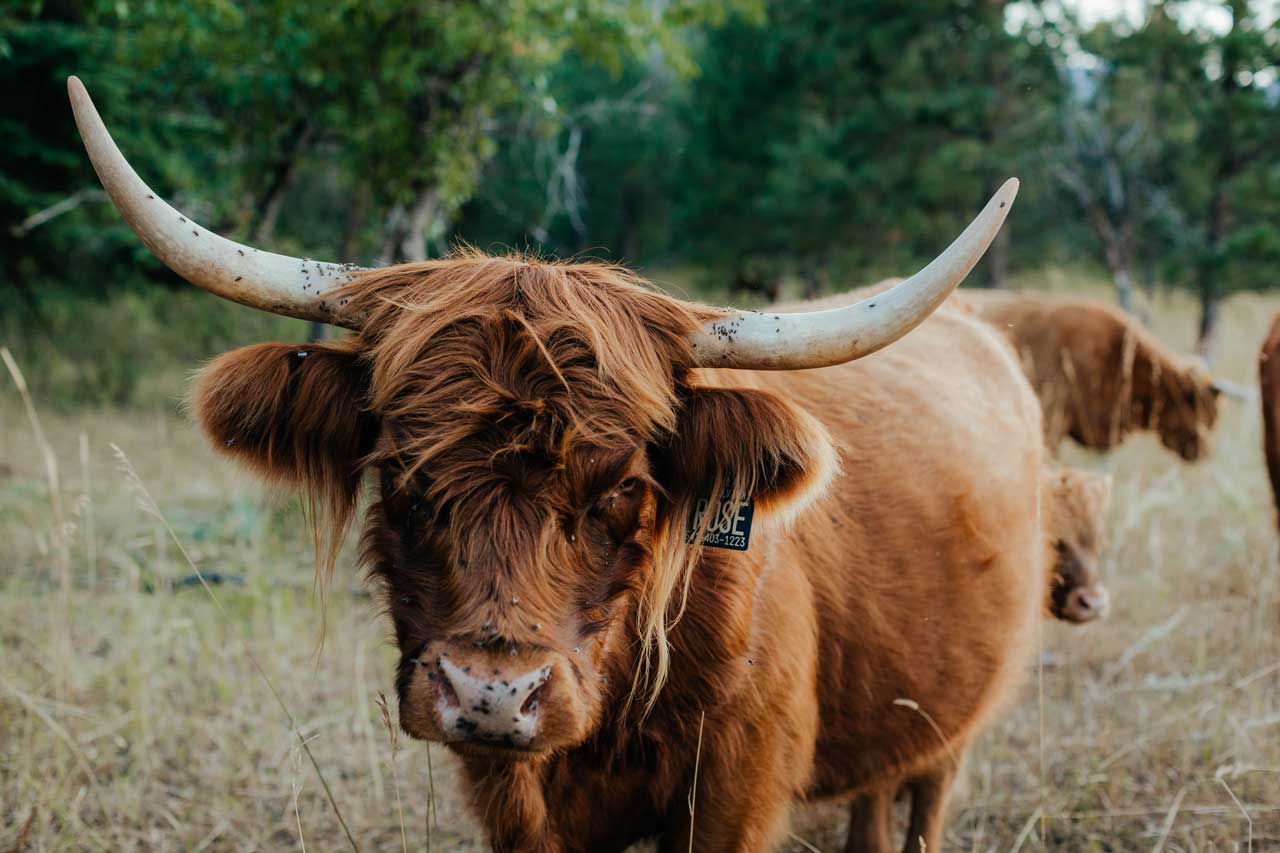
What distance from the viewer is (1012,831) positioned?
372 centimetres

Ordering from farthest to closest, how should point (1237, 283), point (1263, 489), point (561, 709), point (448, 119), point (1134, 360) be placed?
point (1237, 283), point (1134, 360), point (1263, 489), point (448, 119), point (561, 709)

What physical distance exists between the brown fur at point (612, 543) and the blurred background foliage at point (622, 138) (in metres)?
0.97

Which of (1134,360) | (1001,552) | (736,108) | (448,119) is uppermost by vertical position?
(736,108)

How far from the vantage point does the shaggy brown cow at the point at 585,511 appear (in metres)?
1.91

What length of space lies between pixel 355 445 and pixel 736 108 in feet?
79.3

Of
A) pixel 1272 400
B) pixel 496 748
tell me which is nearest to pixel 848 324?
pixel 496 748

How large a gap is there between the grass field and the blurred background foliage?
199 cm

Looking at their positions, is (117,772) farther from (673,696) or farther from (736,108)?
(736,108)

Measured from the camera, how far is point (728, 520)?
2238 millimetres

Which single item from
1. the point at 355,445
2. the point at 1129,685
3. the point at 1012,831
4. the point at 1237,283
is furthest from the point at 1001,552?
the point at 1237,283

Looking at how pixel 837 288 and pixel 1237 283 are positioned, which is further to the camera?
pixel 837 288

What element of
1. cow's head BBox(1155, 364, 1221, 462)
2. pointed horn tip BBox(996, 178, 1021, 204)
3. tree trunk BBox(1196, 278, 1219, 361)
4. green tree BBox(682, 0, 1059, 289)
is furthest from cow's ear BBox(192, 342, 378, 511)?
green tree BBox(682, 0, 1059, 289)

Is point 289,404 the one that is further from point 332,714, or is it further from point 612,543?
point 332,714

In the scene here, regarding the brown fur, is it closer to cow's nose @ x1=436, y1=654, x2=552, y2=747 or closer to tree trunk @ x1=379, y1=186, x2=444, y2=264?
cow's nose @ x1=436, y1=654, x2=552, y2=747
